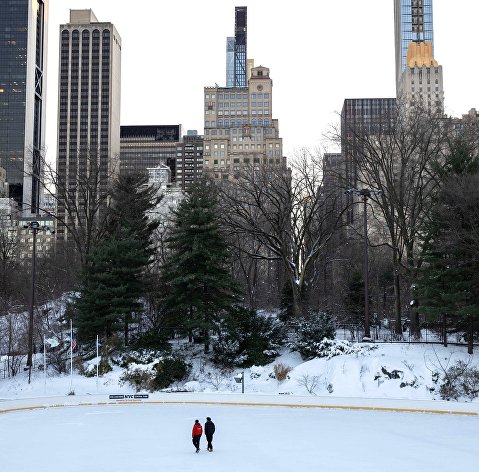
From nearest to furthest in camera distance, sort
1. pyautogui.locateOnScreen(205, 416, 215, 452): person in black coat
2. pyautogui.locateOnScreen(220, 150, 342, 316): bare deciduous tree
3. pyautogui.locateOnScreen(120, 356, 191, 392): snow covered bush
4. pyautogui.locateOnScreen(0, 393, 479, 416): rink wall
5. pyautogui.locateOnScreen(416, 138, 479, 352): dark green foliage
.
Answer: pyautogui.locateOnScreen(205, 416, 215, 452): person in black coat < pyautogui.locateOnScreen(0, 393, 479, 416): rink wall < pyautogui.locateOnScreen(416, 138, 479, 352): dark green foliage < pyautogui.locateOnScreen(120, 356, 191, 392): snow covered bush < pyautogui.locateOnScreen(220, 150, 342, 316): bare deciduous tree

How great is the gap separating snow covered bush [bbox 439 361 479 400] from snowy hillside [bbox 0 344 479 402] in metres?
0.43

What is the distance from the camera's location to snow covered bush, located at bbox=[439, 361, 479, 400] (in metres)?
29.5

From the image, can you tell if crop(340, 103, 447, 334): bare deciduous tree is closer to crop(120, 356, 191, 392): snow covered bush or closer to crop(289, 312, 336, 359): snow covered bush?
crop(289, 312, 336, 359): snow covered bush

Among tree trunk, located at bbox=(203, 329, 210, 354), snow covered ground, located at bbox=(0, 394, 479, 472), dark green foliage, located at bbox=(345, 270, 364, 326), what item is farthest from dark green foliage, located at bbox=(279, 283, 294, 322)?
snow covered ground, located at bbox=(0, 394, 479, 472)

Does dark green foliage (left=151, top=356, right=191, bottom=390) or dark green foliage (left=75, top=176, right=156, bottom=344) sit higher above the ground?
dark green foliage (left=75, top=176, right=156, bottom=344)

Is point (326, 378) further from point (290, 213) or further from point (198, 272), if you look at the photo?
point (290, 213)

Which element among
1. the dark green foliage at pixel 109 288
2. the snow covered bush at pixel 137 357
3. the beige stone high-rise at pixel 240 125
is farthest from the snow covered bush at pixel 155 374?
the beige stone high-rise at pixel 240 125

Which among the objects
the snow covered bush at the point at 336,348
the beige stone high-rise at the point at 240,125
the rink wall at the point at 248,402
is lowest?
the rink wall at the point at 248,402

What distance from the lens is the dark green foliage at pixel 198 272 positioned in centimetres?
3775

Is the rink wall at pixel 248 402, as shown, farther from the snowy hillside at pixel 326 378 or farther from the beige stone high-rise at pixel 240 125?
the beige stone high-rise at pixel 240 125

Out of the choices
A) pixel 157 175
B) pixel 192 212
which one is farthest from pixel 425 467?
pixel 157 175

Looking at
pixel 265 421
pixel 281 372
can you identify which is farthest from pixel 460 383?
pixel 265 421

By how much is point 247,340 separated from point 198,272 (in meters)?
5.18

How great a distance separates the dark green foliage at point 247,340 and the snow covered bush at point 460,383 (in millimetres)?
10583
